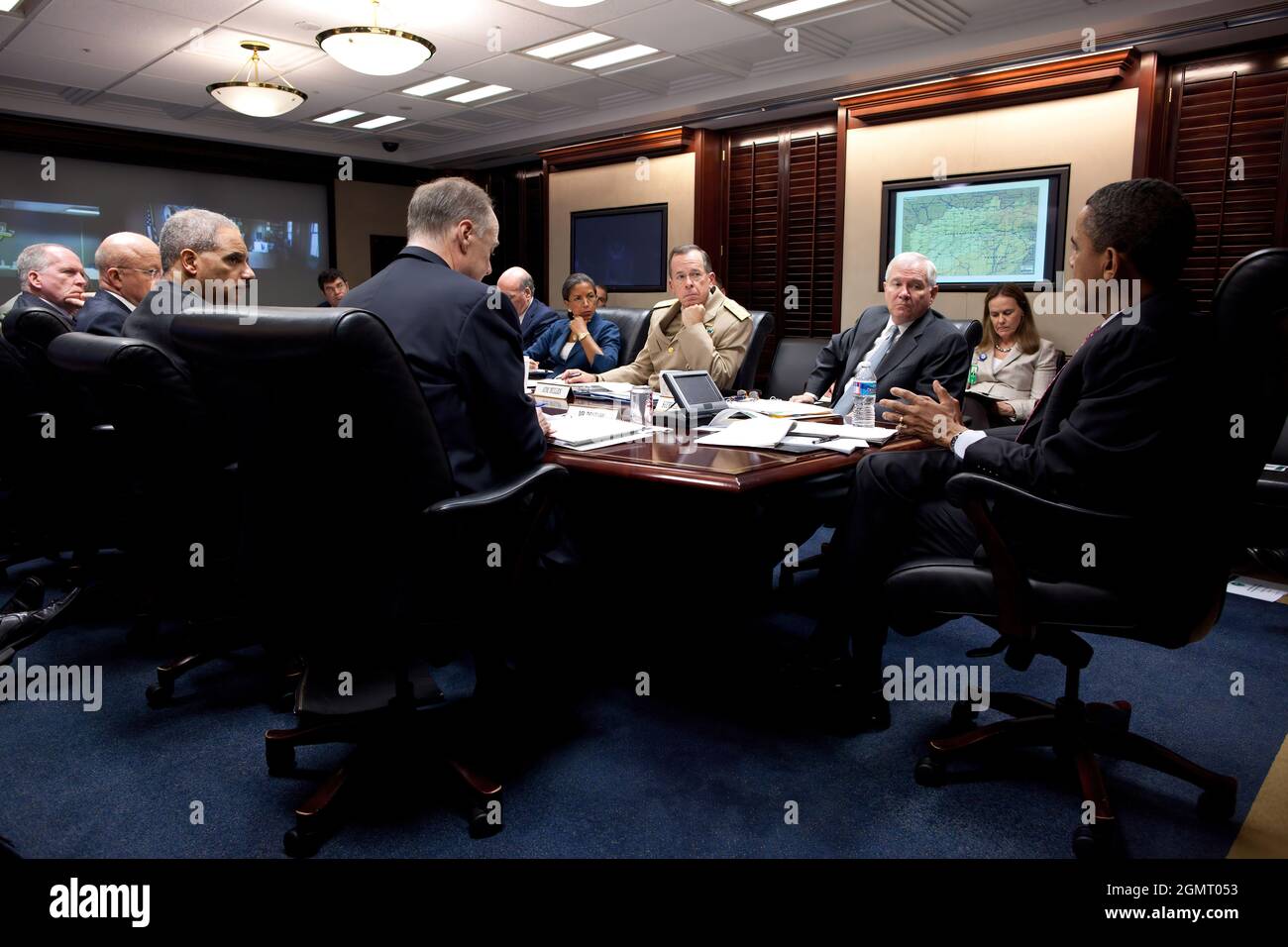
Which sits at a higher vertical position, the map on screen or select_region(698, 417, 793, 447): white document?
the map on screen

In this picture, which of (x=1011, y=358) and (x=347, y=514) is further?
(x=1011, y=358)

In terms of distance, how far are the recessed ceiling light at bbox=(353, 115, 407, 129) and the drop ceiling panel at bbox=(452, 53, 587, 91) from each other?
161 centimetres

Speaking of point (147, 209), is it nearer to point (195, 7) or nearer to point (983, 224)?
point (195, 7)

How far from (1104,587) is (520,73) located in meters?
5.79

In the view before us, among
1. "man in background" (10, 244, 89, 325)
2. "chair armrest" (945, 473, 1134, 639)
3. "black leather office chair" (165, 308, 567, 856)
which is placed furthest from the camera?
"man in background" (10, 244, 89, 325)

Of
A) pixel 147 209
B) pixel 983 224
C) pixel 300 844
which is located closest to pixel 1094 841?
pixel 300 844

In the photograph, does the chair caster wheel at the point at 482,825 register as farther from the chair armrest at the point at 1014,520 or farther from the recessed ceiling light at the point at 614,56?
the recessed ceiling light at the point at 614,56

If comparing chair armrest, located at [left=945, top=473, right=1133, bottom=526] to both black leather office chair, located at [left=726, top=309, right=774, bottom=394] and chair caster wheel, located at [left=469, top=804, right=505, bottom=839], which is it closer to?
chair caster wheel, located at [left=469, top=804, right=505, bottom=839]

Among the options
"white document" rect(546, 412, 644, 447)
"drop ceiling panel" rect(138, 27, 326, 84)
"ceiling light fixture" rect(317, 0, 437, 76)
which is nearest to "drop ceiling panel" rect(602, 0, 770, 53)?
"ceiling light fixture" rect(317, 0, 437, 76)

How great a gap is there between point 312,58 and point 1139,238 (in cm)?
590

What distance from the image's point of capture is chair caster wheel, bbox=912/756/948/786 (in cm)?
202

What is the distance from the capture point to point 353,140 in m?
8.88

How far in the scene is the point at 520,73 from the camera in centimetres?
627
